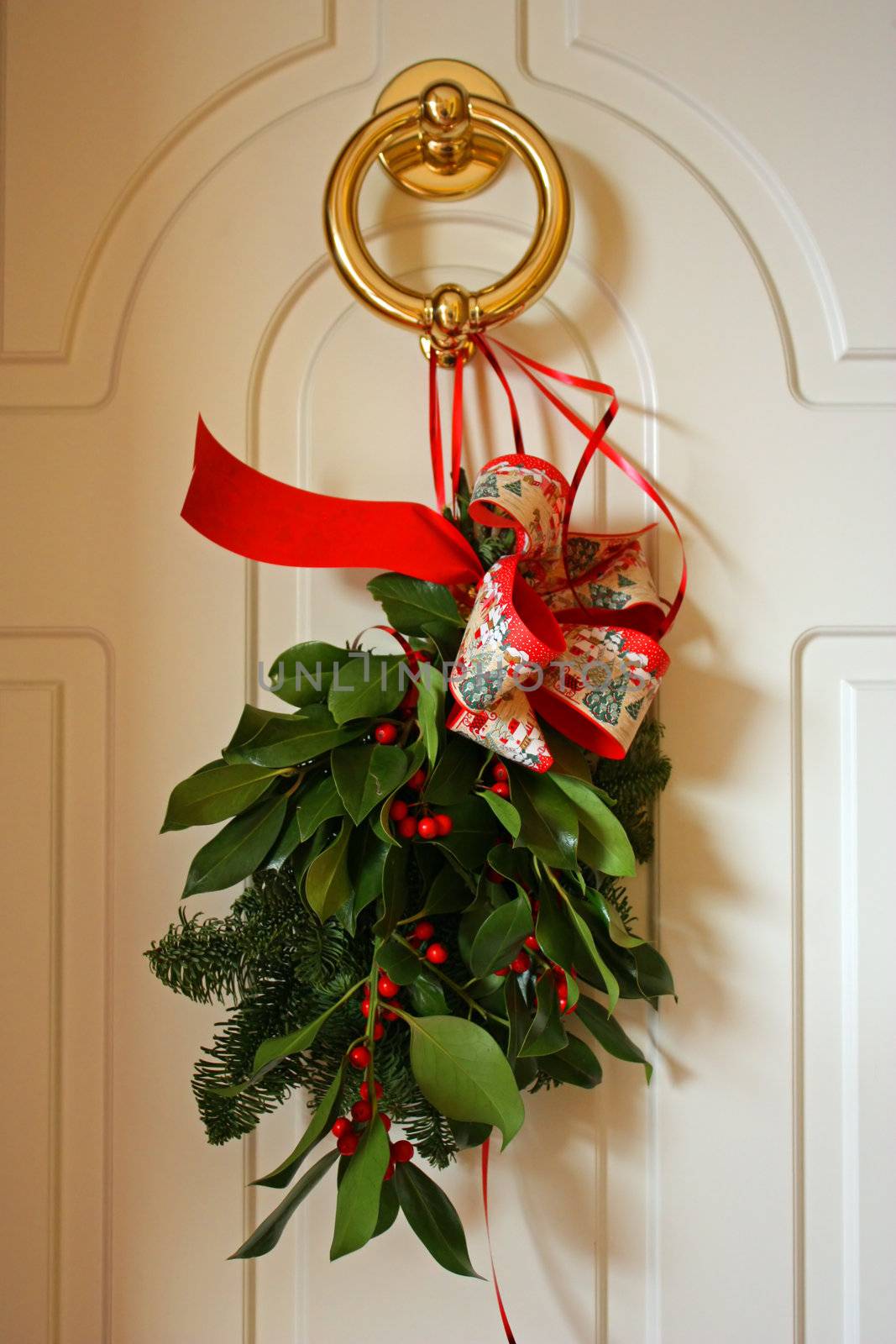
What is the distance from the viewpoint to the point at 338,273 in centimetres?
62

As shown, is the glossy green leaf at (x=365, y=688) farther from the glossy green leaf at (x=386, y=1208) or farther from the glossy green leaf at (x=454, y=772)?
the glossy green leaf at (x=386, y=1208)

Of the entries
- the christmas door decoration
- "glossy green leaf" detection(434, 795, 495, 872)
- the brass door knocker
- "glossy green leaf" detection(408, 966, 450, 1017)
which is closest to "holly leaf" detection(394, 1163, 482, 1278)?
the christmas door decoration

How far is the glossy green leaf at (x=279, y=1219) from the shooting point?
1.81 ft

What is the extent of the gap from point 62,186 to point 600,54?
46 cm

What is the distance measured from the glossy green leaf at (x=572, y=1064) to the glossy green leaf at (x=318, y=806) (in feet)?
0.79

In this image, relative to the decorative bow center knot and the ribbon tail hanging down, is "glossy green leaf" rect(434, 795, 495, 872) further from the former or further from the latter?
the ribbon tail hanging down

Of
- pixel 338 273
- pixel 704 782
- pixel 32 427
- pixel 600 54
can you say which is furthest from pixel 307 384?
pixel 704 782

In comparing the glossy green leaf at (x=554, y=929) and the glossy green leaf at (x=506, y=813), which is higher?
the glossy green leaf at (x=506, y=813)

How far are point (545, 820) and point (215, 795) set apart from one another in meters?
0.23

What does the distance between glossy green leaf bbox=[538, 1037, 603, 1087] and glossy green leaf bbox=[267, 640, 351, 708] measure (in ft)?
1.02

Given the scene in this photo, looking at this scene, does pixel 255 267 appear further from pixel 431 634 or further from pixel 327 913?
pixel 327 913

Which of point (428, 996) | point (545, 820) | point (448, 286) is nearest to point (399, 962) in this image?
point (428, 996)

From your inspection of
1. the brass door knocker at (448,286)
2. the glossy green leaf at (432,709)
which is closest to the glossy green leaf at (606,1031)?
the glossy green leaf at (432,709)

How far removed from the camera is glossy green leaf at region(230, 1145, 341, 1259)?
550 mm
